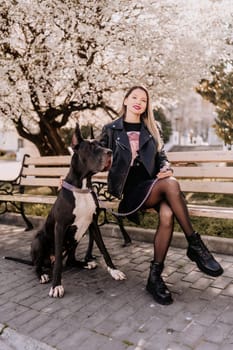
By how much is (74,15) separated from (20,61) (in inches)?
62.4

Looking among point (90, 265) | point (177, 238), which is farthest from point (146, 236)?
point (90, 265)

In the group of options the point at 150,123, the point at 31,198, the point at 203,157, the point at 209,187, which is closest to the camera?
the point at 150,123

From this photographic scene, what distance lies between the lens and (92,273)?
14.1 feet

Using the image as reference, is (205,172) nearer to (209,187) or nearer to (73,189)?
(209,187)

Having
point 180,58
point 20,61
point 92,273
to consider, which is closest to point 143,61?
point 180,58

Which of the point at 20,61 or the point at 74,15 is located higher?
the point at 74,15

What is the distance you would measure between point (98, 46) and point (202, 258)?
19.6 feet

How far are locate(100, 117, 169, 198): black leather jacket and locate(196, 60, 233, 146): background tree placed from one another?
6.87 meters

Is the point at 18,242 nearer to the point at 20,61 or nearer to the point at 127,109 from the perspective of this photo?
the point at 127,109

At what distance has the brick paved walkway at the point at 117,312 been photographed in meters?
2.85

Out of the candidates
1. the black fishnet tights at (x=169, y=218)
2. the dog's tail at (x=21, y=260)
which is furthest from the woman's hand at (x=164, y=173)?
the dog's tail at (x=21, y=260)

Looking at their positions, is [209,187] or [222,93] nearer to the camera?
[209,187]

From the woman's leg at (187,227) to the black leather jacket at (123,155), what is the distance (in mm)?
379

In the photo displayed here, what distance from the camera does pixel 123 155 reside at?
405cm
